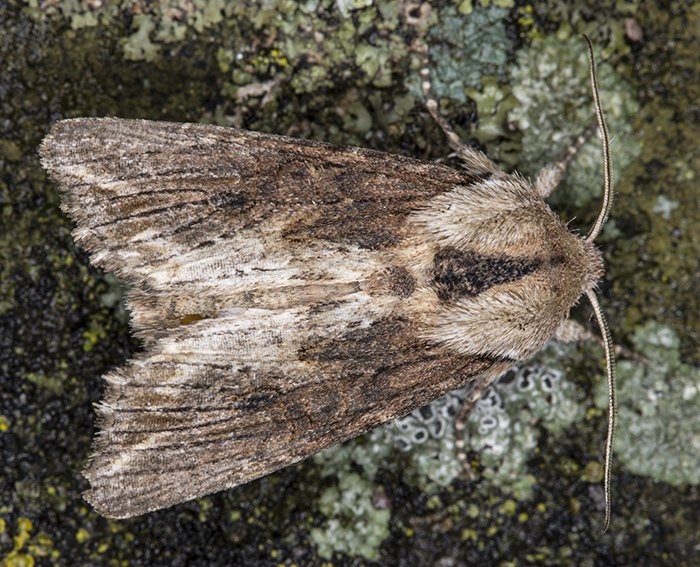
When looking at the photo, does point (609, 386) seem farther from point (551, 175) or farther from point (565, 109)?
point (565, 109)

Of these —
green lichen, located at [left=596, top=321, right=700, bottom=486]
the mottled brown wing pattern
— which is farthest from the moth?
green lichen, located at [left=596, top=321, right=700, bottom=486]

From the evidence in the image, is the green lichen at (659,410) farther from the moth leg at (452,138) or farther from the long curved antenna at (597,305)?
the moth leg at (452,138)

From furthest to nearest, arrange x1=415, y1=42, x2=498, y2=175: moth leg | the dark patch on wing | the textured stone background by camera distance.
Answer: the textured stone background, x1=415, y1=42, x2=498, y2=175: moth leg, the dark patch on wing

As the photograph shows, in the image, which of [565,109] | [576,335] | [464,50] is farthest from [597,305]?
[464,50]

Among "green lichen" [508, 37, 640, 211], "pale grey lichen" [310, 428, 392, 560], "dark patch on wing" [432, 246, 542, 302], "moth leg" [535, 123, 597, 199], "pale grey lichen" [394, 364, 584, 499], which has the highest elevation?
"green lichen" [508, 37, 640, 211]

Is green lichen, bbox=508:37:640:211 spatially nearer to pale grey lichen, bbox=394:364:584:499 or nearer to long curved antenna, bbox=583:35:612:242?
long curved antenna, bbox=583:35:612:242

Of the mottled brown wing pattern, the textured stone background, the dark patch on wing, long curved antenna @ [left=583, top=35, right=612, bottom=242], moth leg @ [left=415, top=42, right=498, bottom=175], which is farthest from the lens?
the textured stone background
